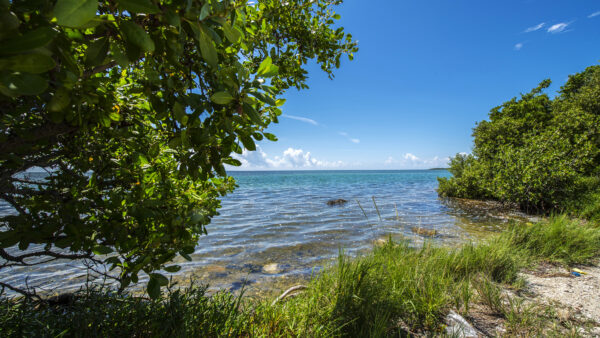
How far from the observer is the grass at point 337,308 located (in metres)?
2.03

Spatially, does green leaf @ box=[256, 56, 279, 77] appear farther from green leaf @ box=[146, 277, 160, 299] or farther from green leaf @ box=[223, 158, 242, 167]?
green leaf @ box=[146, 277, 160, 299]

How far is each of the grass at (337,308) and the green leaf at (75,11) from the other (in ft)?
7.07

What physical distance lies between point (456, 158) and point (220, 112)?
21965 mm

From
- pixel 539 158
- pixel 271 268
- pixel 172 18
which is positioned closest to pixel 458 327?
pixel 172 18

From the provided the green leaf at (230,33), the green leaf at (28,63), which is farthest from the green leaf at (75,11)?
the green leaf at (230,33)

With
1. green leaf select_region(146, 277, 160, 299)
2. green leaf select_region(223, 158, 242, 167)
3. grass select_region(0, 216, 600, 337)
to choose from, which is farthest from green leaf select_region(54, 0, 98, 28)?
grass select_region(0, 216, 600, 337)

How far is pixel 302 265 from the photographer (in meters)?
5.89

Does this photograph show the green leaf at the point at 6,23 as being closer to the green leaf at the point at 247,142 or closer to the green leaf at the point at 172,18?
the green leaf at the point at 172,18

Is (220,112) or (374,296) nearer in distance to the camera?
(220,112)

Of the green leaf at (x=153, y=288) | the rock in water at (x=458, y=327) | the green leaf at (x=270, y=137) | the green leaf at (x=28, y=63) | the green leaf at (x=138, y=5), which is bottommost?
the rock in water at (x=458, y=327)

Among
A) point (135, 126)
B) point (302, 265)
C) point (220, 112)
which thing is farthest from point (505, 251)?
point (135, 126)

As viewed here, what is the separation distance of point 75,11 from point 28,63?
183mm

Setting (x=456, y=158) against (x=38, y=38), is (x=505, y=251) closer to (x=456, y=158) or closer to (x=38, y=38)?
(x=38, y=38)

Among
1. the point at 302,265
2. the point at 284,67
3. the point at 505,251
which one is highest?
the point at 284,67
